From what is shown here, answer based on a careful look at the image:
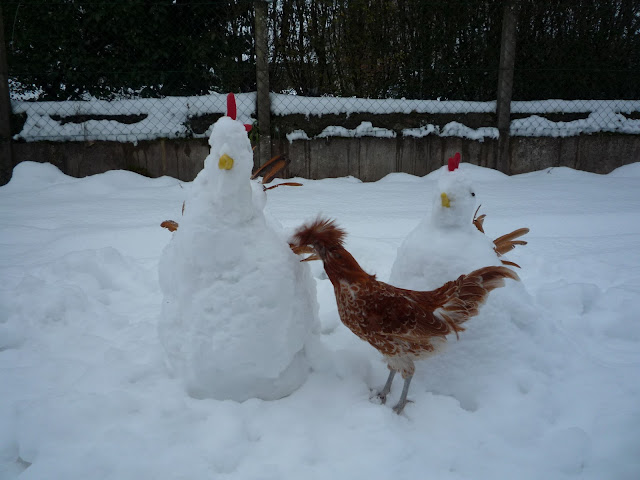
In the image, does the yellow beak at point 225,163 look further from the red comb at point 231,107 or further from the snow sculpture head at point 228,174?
the red comb at point 231,107

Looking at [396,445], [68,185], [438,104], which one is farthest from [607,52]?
[68,185]

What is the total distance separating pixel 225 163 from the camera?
63.1 inches

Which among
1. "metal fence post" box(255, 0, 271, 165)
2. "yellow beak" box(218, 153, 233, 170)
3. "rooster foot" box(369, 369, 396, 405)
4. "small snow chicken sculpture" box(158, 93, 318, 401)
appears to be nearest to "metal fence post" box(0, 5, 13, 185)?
"metal fence post" box(255, 0, 271, 165)

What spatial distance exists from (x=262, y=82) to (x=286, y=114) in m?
0.41

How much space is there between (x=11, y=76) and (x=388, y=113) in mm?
4045

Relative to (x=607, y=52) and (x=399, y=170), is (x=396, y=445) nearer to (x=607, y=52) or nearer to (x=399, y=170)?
(x=399, y=170)

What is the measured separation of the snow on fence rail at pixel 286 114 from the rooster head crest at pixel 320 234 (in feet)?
10.5

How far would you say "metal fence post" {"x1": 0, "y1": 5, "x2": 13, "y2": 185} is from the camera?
168 inches

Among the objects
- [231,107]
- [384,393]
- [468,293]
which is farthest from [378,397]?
[231,107]

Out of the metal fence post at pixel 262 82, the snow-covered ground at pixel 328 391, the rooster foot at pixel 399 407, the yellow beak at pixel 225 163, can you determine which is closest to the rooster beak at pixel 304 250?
the snow-covered ground at pixel 328 391

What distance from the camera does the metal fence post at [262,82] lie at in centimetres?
457

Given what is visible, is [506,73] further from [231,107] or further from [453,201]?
[231,107]

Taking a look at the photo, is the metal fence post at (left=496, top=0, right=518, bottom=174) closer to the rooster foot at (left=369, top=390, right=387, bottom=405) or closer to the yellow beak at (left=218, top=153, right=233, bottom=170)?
the rooster foot at (left=369, top=390, right=387, bottom=405)

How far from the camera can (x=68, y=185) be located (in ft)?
14.0
